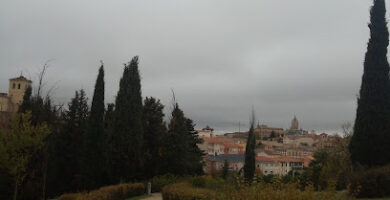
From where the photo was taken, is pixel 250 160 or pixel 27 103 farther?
pixel 250 160

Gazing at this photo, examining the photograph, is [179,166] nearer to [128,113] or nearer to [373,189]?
[128,113]

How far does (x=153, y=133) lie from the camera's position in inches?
1096

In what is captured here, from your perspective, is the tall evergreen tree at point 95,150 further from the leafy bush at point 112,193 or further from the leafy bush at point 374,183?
the leafy bush at point 374,183

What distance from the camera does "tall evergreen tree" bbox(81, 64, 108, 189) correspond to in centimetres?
2219

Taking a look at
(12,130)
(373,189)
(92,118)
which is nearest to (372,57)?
(373,189)

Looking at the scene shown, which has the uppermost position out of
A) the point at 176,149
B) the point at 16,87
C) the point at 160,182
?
the point at 16,87

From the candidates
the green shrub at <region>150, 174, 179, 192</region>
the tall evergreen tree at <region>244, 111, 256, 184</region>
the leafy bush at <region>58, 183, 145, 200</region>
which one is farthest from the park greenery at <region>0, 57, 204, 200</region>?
the tall evergreen tree at <region>244, 111, 256, 184</region>

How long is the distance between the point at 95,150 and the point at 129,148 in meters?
2.07

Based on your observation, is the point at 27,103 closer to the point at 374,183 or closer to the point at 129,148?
the point at 129,148

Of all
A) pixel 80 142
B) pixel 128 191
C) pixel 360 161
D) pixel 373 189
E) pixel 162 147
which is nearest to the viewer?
pixel 373 189

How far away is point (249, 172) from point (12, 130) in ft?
69.5

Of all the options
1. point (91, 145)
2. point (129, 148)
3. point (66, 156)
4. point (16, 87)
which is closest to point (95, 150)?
point (91, 145)

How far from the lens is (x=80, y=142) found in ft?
83.6

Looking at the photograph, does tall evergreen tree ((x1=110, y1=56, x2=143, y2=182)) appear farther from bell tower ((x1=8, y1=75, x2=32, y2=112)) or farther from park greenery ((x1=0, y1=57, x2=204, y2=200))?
bell tower ((x1=8, y1=75, x2=32, y2=112))
